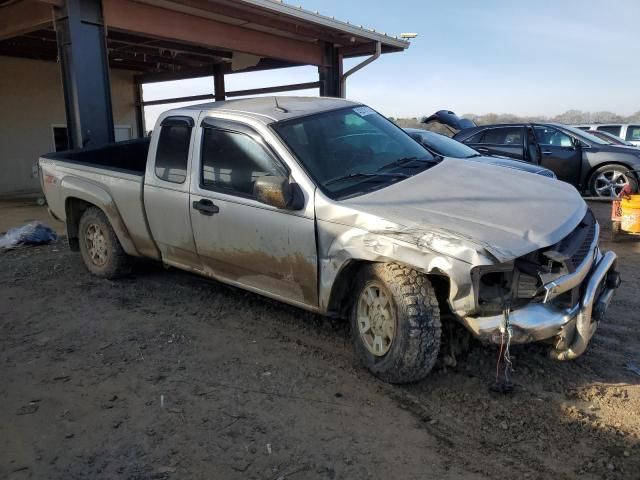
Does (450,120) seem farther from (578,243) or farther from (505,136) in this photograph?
(578,243)

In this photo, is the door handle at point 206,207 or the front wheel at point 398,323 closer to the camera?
the front wheel at point 398,323

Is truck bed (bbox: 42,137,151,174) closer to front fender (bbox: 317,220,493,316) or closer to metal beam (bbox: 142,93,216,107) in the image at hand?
front fender (bbox: 317,220,493,316)

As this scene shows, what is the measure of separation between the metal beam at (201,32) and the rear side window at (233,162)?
500 cm

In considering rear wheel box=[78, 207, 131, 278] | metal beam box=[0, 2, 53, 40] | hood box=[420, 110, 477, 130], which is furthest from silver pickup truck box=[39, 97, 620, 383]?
hood box=[420, 110, 477, 130]

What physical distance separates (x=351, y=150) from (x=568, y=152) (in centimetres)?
838

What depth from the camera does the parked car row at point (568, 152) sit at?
35.1 ft

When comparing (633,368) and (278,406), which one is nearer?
(278,406)

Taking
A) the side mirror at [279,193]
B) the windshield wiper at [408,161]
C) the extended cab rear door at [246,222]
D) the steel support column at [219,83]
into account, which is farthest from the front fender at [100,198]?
the steel support column at [219,83]

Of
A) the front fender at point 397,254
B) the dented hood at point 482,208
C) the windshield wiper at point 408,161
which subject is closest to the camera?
the front fender at point 397,254

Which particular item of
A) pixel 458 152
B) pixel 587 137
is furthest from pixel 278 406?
pixel 587 137

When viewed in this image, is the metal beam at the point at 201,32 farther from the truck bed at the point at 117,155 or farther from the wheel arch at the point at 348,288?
the wheel arch at the point at 348,288

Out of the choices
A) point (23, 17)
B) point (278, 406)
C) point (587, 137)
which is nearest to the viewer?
point (278, 406)

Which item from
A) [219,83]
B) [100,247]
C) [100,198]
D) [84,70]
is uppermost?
[219,83]

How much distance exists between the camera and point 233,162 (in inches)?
174
